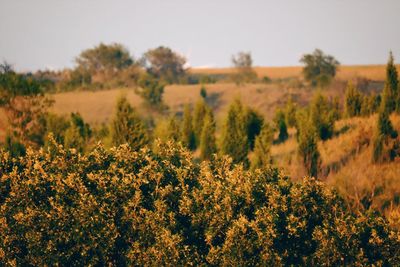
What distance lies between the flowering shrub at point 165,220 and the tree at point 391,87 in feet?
56.4

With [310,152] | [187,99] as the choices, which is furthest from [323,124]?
[187,99]

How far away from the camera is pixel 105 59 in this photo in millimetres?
100375

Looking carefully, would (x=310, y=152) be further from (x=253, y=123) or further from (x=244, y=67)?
(x=244, y=67)

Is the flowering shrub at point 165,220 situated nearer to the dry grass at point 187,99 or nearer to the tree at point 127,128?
the tree at point 127,128

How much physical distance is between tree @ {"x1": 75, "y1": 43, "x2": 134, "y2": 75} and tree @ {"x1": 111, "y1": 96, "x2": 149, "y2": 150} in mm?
77943

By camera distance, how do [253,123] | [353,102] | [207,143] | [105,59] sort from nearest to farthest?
[207,143], [253,123], [353,102], [105,59]

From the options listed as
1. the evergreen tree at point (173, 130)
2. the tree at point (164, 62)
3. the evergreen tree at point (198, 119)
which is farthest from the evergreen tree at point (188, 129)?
the tree at point (164, 62)

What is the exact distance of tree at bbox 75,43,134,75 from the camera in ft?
329

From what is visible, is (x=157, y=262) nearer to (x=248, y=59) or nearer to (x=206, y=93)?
(x=206, y=93)

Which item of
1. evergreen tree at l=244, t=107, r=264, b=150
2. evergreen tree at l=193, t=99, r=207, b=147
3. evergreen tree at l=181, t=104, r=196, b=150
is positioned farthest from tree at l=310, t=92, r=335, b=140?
evergreen tree at l=181, t=104, r=196, b=150

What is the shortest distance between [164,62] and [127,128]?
82.3 meters

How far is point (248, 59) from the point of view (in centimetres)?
10356

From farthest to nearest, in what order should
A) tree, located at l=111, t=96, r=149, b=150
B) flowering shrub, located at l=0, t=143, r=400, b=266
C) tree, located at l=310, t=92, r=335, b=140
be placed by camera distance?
1. tree, located at l=310, t=92, r=335, b=140
2. tree, located at l=111, t=96, r=149, b=150
3. flowering shrub, located at l=0, t=143, r=400, b=266

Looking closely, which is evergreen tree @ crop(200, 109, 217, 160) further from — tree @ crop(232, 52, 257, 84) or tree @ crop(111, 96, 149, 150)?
tree @ crop(232, 52, 257, 84)
